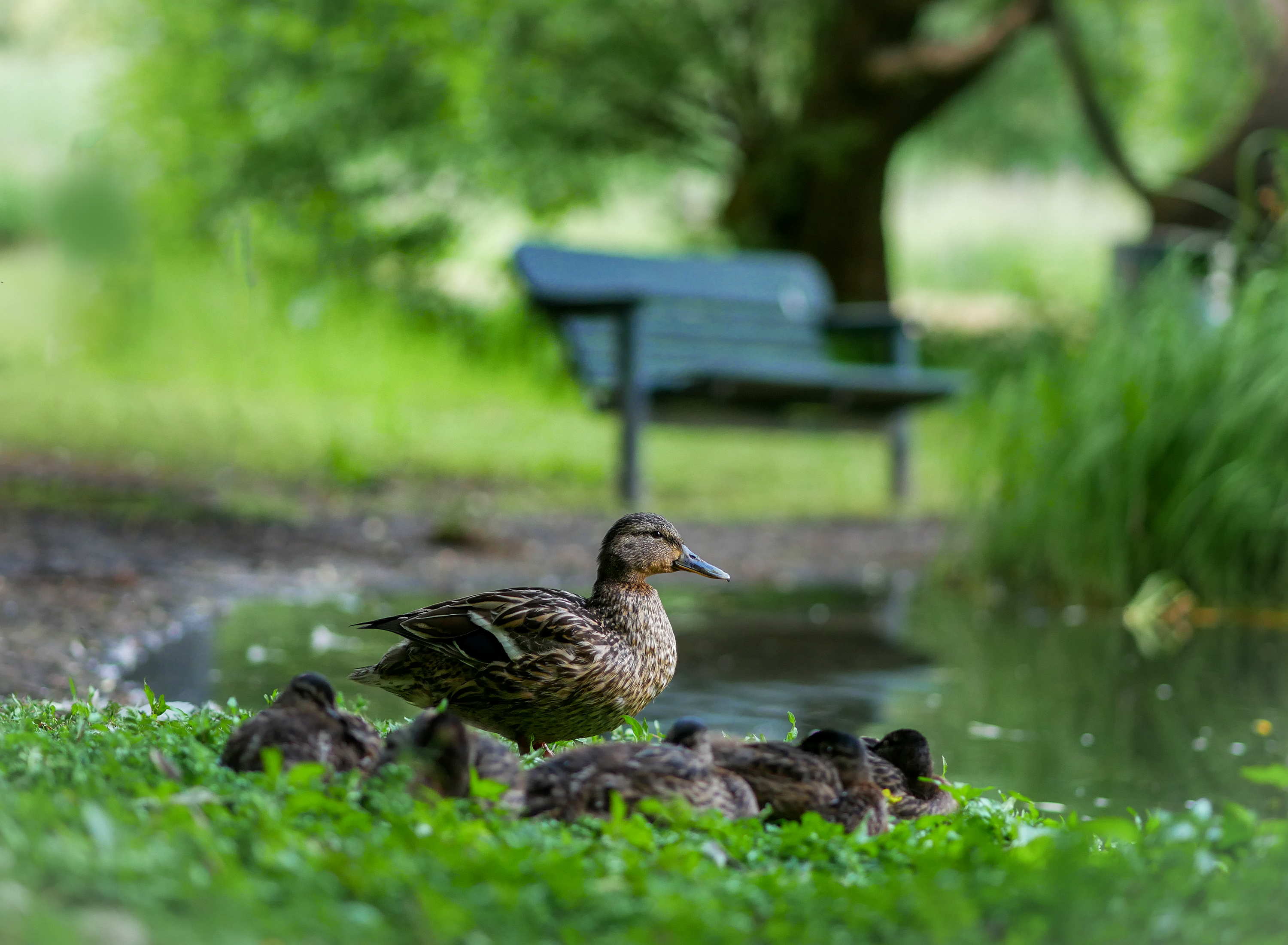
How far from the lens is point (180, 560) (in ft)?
26.1

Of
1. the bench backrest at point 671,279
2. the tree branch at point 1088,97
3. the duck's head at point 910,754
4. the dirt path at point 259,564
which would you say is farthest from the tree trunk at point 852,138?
the duck's head at point 910,754

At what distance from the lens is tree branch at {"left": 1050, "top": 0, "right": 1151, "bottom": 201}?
18.2 meters

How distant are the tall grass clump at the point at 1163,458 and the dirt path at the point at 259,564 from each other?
117 cm

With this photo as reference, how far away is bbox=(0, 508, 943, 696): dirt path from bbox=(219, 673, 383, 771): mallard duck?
1.82 meters

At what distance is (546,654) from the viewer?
3.61m

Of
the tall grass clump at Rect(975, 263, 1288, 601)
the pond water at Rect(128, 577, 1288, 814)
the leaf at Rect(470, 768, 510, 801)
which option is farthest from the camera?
the tall grass clump at Rect(975, 263, 1288, 601)

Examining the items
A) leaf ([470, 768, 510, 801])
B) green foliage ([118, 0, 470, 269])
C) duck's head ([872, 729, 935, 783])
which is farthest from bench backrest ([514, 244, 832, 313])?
leaf ([470, 768, 510, 801])

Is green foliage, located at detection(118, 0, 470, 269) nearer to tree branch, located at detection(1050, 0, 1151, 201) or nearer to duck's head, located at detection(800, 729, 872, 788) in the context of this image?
tree branch, located at detection(1050, 0, 1151, 201)

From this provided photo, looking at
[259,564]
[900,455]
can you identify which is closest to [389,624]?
[259,564]

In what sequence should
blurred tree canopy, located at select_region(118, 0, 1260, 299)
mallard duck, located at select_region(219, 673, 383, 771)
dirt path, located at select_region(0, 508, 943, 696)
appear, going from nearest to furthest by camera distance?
mallard duck, located at select_region(219, 673, 383, 771), dirt path, located at select_region(0, 508, 943, 696), blurred tree canopy, located at select_region(118, 0, 1260, 299)

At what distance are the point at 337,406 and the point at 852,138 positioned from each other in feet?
22.1

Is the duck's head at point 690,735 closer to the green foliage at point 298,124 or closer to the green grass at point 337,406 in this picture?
the green grass at point 337,406

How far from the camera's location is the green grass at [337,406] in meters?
11.7

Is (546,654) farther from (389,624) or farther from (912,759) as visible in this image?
(912,759)
